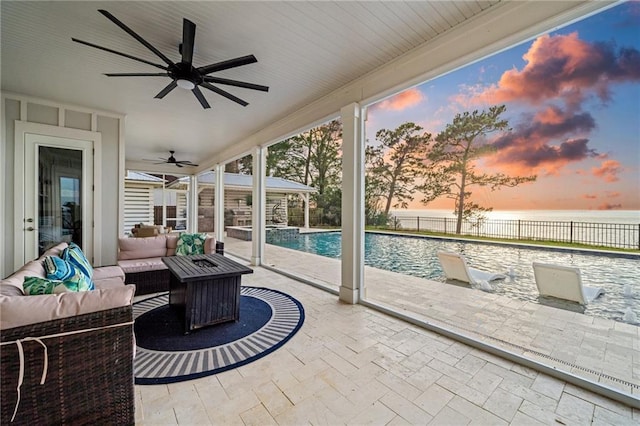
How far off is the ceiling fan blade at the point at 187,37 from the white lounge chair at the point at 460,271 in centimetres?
534

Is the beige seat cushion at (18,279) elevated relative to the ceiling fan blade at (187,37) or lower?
lower

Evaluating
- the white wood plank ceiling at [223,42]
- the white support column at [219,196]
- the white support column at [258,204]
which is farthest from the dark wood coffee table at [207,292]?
the white support column at [219,196]

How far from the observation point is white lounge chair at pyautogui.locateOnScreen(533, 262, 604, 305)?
13.4 feet

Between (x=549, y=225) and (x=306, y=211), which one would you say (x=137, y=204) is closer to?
(x=306, y=211)

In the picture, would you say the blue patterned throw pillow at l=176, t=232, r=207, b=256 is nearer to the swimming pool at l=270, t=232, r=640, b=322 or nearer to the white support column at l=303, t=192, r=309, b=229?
the swimming pool at l=270, t=232, r=640, b=322

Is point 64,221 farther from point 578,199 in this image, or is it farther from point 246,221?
point 246,221

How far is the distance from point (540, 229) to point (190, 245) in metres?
9.16

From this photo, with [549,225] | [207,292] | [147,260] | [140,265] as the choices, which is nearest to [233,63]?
[207,292]

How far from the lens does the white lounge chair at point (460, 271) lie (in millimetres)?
5301

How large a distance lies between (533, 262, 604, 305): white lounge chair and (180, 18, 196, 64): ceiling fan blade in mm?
5655

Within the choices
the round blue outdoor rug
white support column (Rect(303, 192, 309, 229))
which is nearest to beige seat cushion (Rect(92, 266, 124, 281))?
the round blue outdoor rug

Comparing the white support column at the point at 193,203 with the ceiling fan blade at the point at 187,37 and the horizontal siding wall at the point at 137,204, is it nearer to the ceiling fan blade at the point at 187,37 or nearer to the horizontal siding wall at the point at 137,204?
the horizontal siding wall at the point at 137,204

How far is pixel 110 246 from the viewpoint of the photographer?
495 cm

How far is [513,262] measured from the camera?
23.7ft
